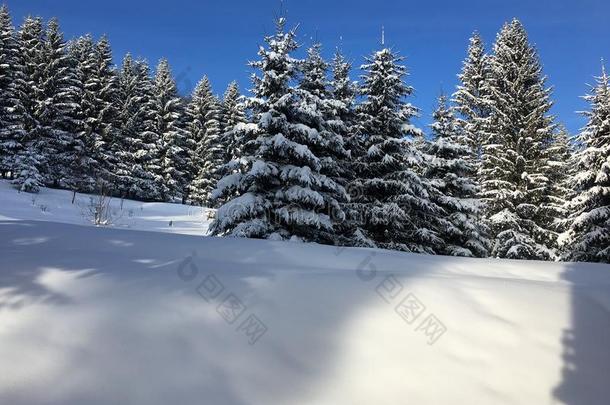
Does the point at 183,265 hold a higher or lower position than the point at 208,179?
lower

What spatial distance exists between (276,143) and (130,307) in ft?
29.1

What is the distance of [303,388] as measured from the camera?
264 cm

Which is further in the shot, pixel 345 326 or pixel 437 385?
pixel 345 326

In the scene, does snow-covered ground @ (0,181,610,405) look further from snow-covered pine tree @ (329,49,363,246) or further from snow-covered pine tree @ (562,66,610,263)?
snow-covered pine tree @ (562,66,610,263)

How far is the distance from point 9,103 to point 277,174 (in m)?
28.4

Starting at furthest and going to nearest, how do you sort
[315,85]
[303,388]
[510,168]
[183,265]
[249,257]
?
[510,168] < [315,85] < [249,257] < [183,265] < [303,388]

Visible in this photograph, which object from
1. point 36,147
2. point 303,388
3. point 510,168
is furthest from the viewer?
point 36,147

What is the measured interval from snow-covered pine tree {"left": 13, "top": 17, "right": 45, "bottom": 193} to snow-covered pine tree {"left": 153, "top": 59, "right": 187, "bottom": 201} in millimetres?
8805

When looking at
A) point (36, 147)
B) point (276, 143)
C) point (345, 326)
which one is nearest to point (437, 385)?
point (345, 326)

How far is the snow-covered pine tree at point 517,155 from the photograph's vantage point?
16.7 meters

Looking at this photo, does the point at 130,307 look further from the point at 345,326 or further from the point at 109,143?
the point at 109,143

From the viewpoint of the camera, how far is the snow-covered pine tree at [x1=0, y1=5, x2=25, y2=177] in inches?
1129

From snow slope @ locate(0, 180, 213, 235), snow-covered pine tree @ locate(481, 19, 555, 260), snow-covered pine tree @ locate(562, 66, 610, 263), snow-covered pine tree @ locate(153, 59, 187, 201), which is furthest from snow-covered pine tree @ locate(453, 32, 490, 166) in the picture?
snow-covered pine tree @ locate(153, 59, 187, 201)

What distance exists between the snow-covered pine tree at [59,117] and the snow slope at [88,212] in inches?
147
